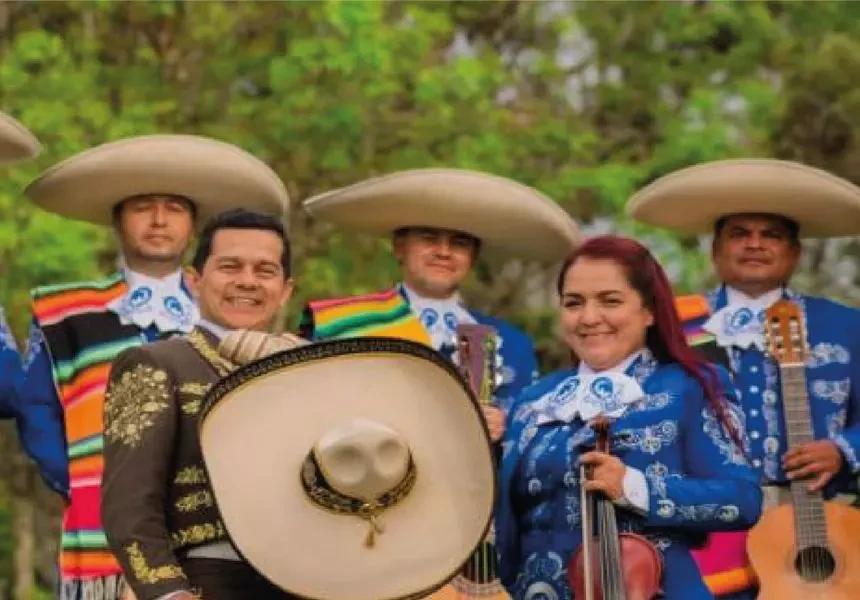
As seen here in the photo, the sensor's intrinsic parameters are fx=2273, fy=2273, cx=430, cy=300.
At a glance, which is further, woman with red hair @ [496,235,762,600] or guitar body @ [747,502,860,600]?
guitar body @ [747,502,860,600]

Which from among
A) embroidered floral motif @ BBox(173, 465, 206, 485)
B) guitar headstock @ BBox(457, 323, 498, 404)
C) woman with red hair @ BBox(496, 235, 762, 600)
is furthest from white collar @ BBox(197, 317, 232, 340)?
guitar headstock @ BBox(457, 323, 498, 404)

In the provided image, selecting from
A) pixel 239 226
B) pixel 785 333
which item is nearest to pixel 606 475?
pixel 239 226

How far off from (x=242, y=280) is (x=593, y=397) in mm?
844

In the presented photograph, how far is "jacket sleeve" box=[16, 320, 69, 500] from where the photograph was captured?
6.75 metres

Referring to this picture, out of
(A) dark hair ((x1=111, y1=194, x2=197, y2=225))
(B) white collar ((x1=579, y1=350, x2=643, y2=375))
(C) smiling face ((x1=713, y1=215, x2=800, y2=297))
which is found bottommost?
(B) white collar ((x1=579, y1=350, x2=643, y2=375))

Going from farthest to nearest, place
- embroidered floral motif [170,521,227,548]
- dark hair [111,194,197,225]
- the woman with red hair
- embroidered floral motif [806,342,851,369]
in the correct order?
dark hair [111,194,197,225], embroidered floral motif [806,342,851,369], the woman with red hair, embroidered floral motif [170,521,227,548]

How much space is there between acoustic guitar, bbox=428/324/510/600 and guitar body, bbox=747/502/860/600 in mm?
874

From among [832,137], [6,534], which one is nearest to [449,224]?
[832,137]

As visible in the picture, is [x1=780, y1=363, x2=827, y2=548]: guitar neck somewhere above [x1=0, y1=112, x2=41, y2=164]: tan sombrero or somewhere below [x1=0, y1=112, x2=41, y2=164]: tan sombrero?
below

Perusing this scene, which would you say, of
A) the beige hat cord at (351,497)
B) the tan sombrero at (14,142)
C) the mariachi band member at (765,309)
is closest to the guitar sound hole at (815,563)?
the mariachi band member at (765,309)

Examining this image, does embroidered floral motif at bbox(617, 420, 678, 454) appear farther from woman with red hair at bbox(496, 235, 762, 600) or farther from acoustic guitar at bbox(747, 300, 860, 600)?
acoustic guitar at bbox(747, 300, 860, 600)

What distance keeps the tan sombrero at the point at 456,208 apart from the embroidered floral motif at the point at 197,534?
275 cm

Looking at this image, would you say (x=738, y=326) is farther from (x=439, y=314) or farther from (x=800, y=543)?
(x=439, y=314)

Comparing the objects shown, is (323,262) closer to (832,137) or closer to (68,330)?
(832,137)
